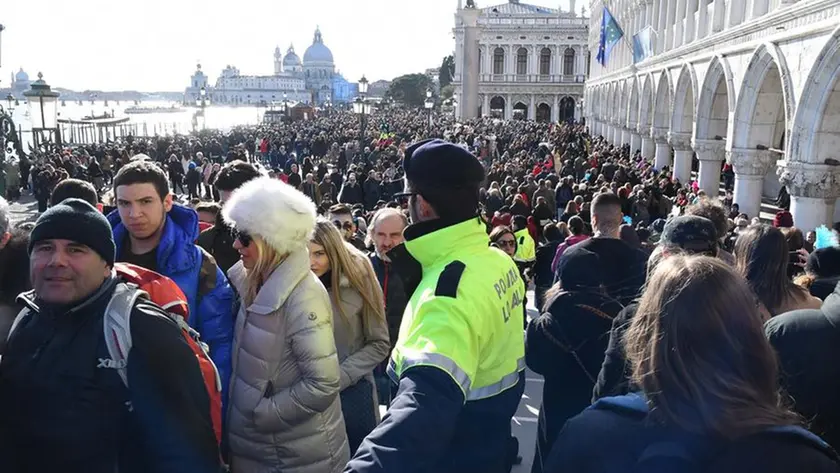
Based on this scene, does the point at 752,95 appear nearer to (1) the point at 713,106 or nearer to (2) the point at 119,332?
(1) the point at 713,106

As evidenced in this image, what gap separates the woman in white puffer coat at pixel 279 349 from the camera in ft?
8.21

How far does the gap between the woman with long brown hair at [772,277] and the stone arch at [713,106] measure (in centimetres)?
1319

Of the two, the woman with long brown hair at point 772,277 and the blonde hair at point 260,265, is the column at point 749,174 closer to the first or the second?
the woman with long brown hair at point 772,277

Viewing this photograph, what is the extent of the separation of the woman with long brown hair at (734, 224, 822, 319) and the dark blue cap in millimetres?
1958

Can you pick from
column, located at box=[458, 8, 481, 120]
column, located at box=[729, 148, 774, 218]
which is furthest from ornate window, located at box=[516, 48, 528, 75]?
column, located at box=[729, 148, 774, 218]

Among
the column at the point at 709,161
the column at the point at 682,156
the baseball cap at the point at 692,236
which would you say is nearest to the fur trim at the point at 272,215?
the baseball cap at the point at 692,236

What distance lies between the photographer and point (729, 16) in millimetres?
14328

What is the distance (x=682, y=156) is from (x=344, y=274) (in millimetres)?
17830

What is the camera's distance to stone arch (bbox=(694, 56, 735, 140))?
15.4 metres

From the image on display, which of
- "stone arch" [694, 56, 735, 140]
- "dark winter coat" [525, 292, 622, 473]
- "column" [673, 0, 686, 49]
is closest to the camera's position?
"dark winter coat" [525, 292, 622, 473]

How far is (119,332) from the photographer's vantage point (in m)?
1.94

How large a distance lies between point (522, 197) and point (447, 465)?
350 inches

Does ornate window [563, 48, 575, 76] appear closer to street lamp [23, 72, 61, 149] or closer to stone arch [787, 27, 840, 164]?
street lamp [23, 72, 61, 149]

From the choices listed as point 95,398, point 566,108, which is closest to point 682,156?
point 95,398
